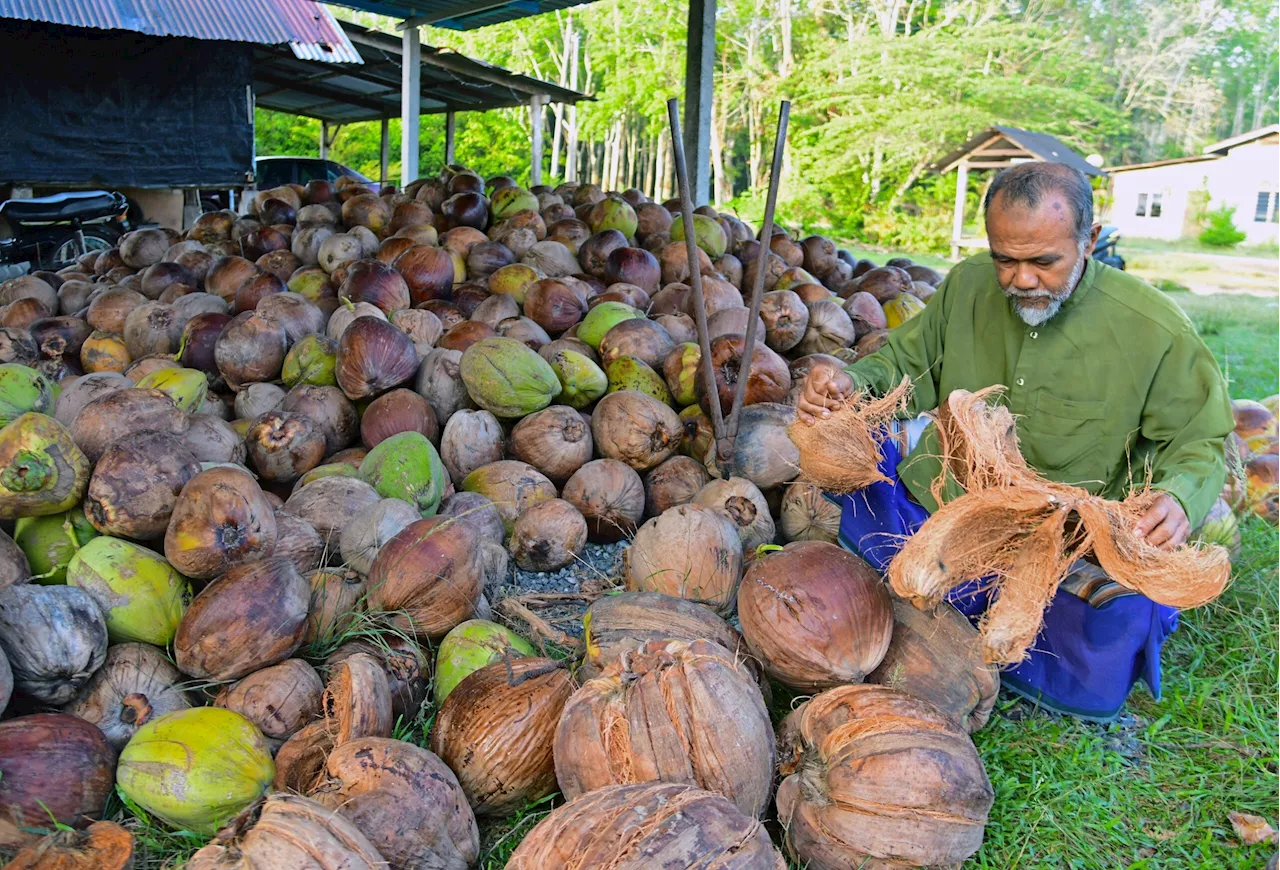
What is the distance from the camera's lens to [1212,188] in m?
28.8

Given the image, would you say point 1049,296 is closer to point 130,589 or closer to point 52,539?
point 130,589

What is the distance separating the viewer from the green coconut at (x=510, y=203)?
6.16 m

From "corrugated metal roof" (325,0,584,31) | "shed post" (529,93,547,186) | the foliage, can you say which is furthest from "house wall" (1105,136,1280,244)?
"corrugated metal roof" (325,0,584,31)

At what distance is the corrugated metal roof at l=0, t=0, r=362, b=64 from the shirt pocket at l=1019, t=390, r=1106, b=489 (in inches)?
316

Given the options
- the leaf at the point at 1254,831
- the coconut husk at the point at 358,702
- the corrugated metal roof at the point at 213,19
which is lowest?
the leaf at the point at 1254,831

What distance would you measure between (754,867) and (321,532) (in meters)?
1.87

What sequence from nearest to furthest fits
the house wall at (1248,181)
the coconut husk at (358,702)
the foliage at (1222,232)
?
the coconut husk at (358,702)
the foliage at (1222,232)
the house wall at (1248,181)

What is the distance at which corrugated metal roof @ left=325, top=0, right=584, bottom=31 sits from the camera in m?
8.57

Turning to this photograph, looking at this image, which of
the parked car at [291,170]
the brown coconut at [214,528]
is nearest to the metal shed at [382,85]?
the parked car at [291,170]

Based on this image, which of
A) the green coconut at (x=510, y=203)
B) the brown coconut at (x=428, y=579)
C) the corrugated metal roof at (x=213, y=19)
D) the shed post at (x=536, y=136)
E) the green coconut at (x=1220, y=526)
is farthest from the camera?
the shed post at (x=536, y=136)

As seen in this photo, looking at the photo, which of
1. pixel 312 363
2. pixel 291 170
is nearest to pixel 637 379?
pixel 312 363

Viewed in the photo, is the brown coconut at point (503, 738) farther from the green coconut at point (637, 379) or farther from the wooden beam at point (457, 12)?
the wooden beam at point (457, 12)

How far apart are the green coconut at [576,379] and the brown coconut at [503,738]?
1.97m

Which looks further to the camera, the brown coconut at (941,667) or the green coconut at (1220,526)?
the green coconut at (1220,526)
